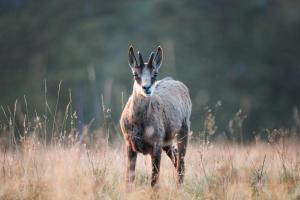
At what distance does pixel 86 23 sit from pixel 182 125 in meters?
61.9

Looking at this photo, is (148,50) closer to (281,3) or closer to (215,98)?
(215,98)

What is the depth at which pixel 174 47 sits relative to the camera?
6938 cm

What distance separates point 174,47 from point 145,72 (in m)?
59.0

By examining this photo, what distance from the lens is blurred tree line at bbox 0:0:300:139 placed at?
208 feet

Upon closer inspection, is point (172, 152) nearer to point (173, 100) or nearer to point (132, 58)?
point (173, 100)

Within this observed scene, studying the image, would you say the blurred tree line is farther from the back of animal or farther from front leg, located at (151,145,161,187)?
front leg, located at (151,145,161,187)

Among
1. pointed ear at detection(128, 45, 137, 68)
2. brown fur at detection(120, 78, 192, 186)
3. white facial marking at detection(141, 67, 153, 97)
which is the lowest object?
brown fur at detection(120, 78, 192, 186)

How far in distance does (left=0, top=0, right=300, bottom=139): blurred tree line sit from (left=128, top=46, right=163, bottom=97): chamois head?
1820 inches

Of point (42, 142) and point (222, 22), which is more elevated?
point (222, 22)

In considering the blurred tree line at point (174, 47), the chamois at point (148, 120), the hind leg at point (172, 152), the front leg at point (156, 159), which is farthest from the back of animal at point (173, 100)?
the blurred tree line at point (174, 47)

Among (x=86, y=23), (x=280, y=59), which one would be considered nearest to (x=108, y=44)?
(x=86, y=23)

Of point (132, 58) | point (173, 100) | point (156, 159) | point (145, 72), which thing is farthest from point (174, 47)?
point (156, 159)

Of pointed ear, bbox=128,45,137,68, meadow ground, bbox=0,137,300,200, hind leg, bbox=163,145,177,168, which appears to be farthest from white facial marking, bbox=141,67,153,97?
hind leg, bbox=163,145,177,168

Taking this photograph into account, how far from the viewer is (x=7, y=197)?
26.6ft
